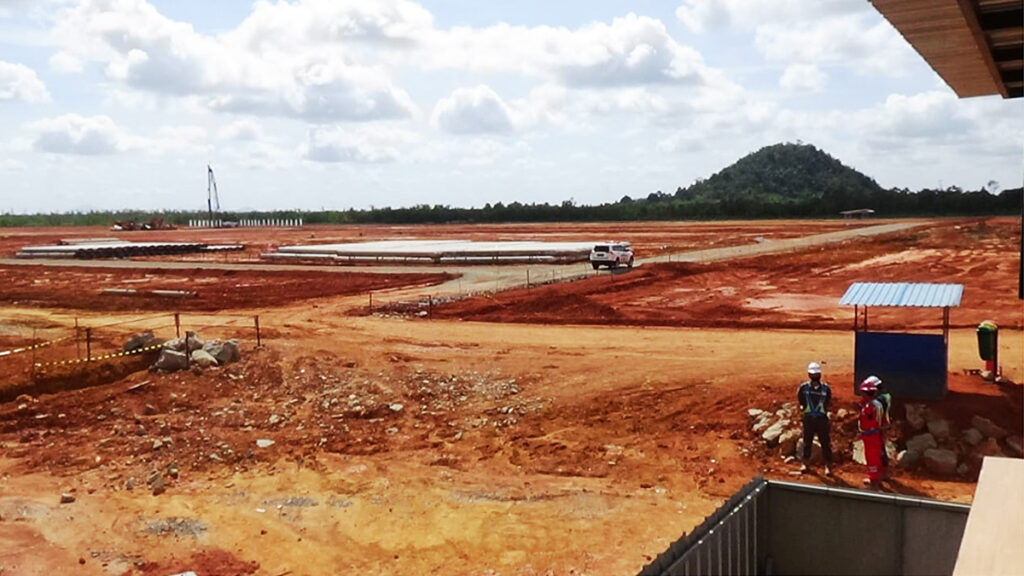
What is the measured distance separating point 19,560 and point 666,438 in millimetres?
9678

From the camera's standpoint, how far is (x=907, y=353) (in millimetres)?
13844

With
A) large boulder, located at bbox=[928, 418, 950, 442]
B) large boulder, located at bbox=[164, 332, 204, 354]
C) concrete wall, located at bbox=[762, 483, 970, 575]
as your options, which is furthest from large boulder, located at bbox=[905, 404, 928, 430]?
large boulder, located at bbox=[164, 332, 204, 354]

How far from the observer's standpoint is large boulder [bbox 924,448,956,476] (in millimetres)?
12523

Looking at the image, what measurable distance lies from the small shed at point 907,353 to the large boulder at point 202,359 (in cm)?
1363

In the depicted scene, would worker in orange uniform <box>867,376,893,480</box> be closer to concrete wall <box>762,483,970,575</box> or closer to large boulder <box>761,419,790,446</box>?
large boulder <box>761,419,790,446</box>

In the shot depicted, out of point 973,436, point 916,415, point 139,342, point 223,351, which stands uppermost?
point 139,342

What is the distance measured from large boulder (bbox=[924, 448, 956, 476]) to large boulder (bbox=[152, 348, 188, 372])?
15.1 m

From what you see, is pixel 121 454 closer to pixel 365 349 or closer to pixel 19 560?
pixel 19 560

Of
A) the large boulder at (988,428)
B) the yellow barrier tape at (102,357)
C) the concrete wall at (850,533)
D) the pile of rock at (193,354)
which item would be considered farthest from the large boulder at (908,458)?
the yellow barrier tape at (102,357)

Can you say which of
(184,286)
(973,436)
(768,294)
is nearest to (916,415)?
(973,436)

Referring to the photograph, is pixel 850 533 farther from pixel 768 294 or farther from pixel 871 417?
pixel 768 294

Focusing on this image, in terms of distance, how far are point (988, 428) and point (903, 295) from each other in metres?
2.42

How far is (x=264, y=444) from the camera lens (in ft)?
49.5

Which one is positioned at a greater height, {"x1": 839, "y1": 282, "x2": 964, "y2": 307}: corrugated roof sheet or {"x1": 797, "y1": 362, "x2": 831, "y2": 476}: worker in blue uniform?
{"x1": 839, "y1": 282, "x2": 964, "y2": 307}: corrugated roof sheet
